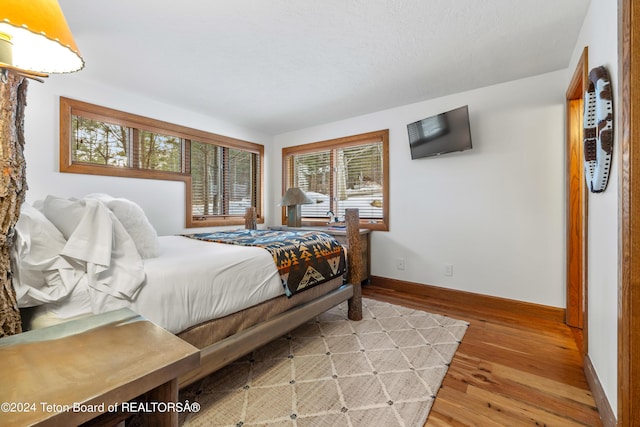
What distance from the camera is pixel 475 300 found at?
2.97 meters

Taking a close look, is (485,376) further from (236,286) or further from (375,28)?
(375,28)

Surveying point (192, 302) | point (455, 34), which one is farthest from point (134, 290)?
point (455, 34)

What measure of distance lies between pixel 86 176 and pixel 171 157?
0.89 meters

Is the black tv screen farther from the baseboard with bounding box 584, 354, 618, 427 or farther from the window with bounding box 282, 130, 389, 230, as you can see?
the baseboard with bounding box 584, 354, 618, 427

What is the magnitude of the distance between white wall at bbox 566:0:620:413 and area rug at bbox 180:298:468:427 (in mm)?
804

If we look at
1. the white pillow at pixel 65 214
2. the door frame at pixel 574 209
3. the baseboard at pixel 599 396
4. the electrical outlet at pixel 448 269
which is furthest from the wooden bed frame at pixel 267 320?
the door frame at pixel 574 209

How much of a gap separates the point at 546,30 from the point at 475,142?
1.12 m

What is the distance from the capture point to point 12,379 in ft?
2.15

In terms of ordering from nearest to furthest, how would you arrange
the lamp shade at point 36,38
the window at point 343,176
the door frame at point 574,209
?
the lamp shade at point 36,38 < the door frame at point 574,209 < the window at point 343,176

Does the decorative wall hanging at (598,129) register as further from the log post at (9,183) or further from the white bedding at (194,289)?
the log post at (9,183)

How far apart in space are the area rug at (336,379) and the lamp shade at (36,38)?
1.70 m

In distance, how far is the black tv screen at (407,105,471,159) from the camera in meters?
2.88

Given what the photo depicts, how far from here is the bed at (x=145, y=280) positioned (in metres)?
1.21

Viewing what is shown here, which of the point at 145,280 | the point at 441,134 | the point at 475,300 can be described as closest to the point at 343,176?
the point at 441,134
